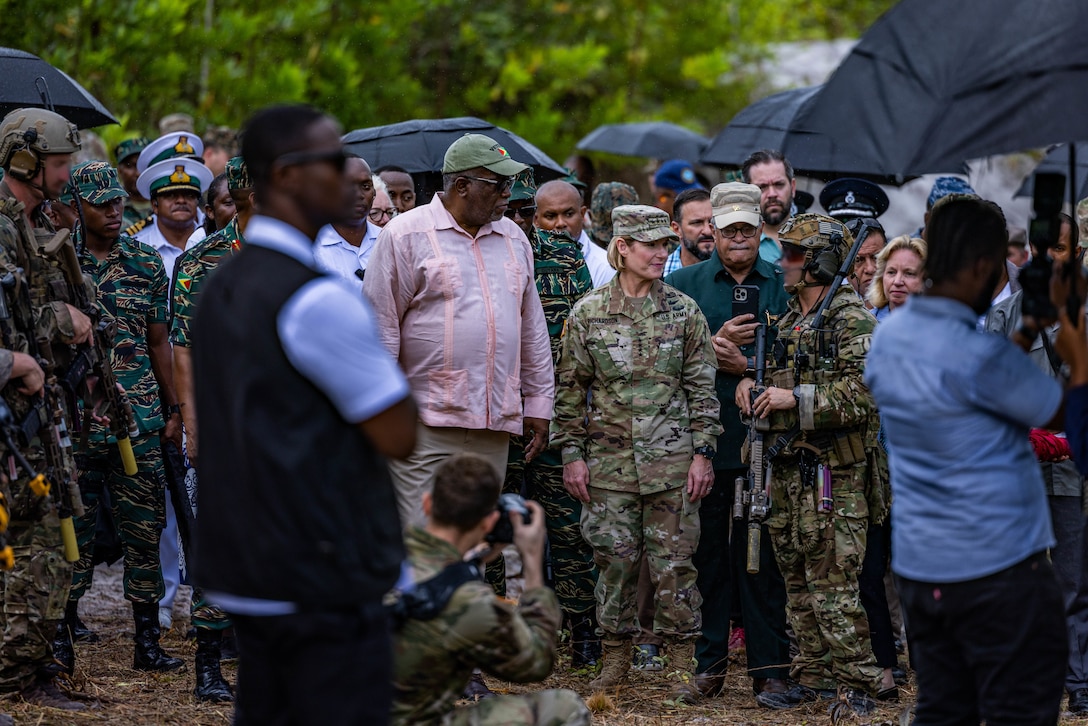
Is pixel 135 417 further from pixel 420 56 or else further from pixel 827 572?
pixel 420 56

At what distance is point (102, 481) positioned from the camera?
7.45m

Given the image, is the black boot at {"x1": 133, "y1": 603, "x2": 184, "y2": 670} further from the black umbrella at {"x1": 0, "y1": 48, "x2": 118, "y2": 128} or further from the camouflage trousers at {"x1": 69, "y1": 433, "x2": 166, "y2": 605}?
the black umbrella at {"x1": 0, "y1": 48, "x2": 118, "y2": 128}

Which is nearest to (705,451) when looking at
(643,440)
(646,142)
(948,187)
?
(643,440)

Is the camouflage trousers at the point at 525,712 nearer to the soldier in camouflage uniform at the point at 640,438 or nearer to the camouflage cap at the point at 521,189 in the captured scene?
the soldier in camouflage uniform at the point at 640,438

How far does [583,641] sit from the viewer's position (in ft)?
24.9

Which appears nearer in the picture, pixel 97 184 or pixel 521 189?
pixel 97 184

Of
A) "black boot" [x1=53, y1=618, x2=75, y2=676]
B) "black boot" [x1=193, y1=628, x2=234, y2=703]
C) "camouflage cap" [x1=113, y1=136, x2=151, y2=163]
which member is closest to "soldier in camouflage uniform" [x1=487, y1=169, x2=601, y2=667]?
"black boot" [x1=193, y1=628, x2=234, y2=703]

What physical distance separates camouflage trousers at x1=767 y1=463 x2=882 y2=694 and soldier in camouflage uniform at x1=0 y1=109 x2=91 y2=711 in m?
3.31

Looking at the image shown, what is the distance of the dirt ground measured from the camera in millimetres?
6266

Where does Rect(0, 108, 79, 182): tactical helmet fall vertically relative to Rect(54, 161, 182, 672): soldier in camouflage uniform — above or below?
above

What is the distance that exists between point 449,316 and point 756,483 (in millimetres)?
1701

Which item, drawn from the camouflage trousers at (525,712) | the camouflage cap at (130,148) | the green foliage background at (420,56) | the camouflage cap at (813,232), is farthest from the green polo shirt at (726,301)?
the green foliage background at (420,56)

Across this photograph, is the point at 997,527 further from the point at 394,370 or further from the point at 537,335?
the point at 537,335

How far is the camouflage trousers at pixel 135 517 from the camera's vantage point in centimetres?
732
